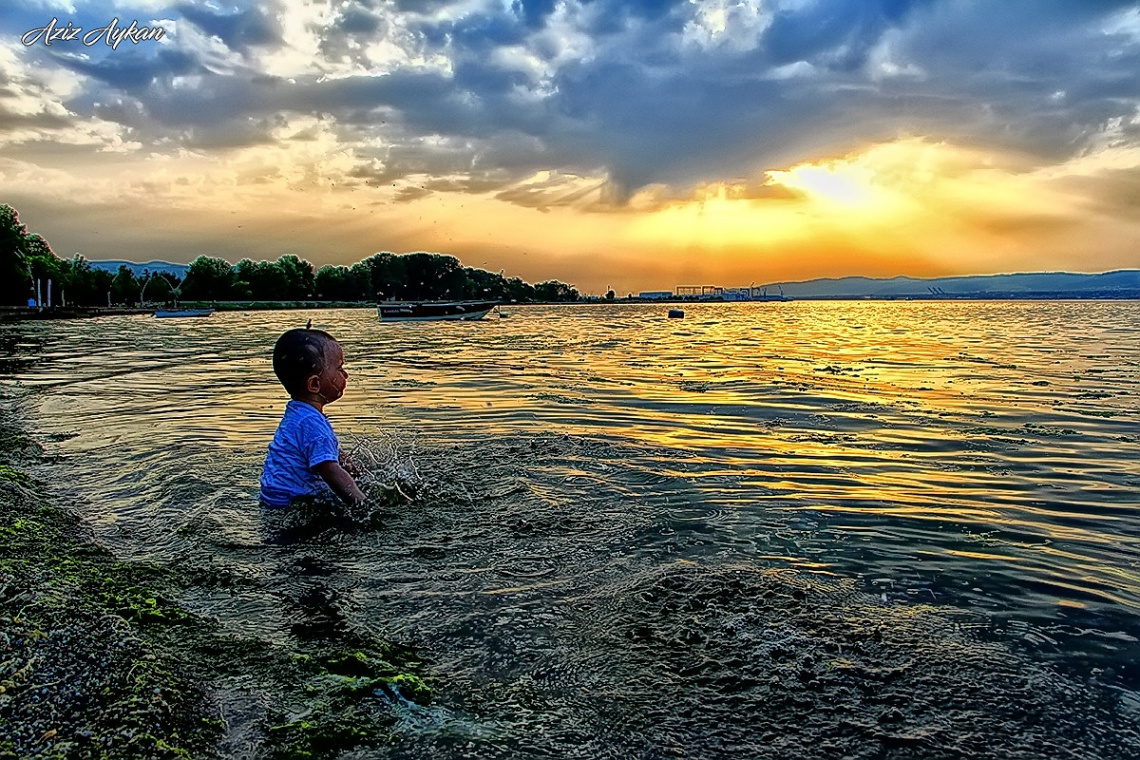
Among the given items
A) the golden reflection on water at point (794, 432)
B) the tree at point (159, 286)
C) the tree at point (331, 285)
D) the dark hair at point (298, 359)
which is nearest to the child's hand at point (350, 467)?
the dark hair at point (298, 359)

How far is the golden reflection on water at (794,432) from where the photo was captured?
595cm

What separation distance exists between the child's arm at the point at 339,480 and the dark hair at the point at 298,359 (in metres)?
0.79

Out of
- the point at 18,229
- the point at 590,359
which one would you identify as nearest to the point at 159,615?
the point at 590,359

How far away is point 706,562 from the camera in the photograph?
17.1 ft

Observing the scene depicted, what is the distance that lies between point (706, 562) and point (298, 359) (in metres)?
4.05

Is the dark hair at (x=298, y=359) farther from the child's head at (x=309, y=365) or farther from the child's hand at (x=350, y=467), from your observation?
the child's hand at (x=350, y=467)

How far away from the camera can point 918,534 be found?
590cm

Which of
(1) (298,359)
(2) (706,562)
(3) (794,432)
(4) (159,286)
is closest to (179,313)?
(4) (159,286)

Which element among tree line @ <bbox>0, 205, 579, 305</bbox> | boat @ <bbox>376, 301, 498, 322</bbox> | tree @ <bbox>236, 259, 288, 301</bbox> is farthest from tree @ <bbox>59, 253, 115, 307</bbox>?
boat @ <bbox>376, 301, 498, 322</bbox>

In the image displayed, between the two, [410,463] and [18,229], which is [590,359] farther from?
[18,229]

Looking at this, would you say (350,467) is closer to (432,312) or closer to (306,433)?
(306,433)

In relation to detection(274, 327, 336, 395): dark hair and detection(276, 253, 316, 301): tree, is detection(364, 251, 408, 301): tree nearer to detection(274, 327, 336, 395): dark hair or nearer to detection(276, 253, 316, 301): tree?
detection(276, 253, 316, 301): tree

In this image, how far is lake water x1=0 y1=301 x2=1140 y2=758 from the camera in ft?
10.4

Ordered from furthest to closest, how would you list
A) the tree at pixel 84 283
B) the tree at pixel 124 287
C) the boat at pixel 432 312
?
1. the tree at pixel 124 287
2. the tree at pixel 84 283
3. the boat at pixel 432 312
